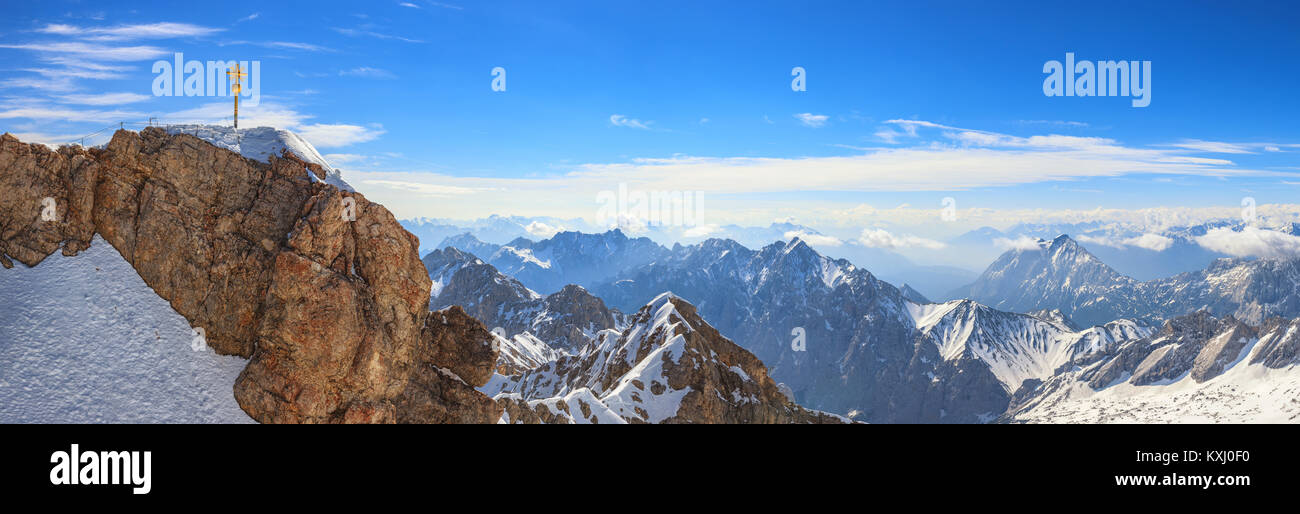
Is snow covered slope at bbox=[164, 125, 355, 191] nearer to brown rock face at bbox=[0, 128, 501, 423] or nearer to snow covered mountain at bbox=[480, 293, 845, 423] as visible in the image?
brown rock face at bbox=[0, 128, 501, 423]

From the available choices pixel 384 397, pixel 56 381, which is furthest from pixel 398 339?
pixel 56 381

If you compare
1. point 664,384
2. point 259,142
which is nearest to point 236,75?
point 259,142

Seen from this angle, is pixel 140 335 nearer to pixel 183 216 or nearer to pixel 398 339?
pixel 183 216

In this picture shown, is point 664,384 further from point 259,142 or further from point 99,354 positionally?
point 99,354

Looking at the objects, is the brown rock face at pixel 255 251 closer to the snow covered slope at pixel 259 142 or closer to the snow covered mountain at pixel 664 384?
the snow covered slope at pixel 259 142

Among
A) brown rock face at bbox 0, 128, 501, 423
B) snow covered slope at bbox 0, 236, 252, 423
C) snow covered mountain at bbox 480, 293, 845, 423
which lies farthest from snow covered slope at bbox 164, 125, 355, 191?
snow covered mountain at bbox 480, 293, 845, 423

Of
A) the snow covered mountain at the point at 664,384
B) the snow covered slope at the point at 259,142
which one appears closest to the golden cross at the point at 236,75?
the snow covered slope at the point at 259,142
